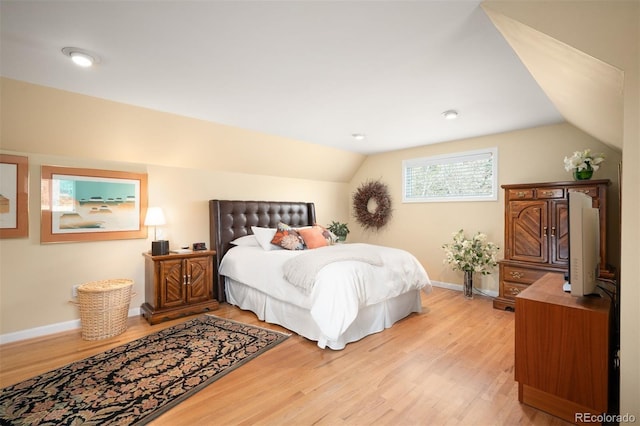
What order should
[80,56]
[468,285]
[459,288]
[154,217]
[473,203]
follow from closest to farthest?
[80,56], [154,217], [468,285], [473,203], [459,288]

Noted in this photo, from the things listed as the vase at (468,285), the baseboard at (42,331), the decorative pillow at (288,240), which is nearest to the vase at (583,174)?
the vase at (468,285)

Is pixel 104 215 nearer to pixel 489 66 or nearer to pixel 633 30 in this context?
pixel 489 66

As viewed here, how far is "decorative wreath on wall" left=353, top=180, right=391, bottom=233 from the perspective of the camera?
552cm

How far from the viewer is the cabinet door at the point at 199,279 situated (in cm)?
351

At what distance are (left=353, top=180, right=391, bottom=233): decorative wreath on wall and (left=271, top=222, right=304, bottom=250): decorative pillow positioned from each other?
2115 millimetres

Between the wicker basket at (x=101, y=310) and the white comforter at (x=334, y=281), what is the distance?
1.22 m

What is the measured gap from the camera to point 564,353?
1.74 m

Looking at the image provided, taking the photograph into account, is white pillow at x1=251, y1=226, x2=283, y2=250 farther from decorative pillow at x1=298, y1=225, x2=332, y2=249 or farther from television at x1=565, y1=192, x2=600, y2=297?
television at x1=565, y1=192, x2=600, y2=297

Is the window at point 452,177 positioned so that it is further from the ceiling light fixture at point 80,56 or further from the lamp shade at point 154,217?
the ceiling light fixture at point 80,56

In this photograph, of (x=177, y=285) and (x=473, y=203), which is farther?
(x=473, y=203)

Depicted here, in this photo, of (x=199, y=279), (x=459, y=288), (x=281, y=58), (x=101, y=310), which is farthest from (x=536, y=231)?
(x=101, y=310)

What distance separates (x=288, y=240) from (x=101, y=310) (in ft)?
6.86

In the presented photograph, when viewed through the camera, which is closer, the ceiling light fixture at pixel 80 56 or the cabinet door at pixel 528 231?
the ceiling light fixture at pixel 80 56

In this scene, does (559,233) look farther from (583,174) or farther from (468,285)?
(468,285)
